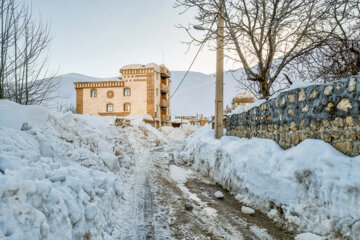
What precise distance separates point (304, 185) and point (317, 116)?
135 centimetres

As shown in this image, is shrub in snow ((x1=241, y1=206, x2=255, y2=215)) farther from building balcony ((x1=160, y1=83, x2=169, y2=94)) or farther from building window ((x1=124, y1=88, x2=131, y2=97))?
building balcony ((x1=160, y1=83, x2=169, y2=94))

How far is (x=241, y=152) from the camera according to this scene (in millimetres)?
6160

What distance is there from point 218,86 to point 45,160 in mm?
7279

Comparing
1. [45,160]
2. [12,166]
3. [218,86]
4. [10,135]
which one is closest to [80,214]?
[12,166]

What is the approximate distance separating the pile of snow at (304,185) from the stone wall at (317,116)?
0.22m

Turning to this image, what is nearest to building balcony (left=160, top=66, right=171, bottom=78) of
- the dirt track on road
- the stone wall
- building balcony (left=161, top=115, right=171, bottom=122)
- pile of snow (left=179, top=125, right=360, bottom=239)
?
building balcony (left=161, top=115, right=171, bottom=122)

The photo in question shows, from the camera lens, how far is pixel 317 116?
4125 mm

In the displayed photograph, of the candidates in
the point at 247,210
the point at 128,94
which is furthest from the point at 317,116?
the point at 128,94

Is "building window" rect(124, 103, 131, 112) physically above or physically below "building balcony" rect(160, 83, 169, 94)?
below

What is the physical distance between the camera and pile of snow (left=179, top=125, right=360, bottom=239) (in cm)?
→ 304

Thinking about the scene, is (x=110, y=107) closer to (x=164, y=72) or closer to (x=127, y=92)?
(x=127, y=92)

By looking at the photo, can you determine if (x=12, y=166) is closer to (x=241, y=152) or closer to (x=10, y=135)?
(x=10, y=135)

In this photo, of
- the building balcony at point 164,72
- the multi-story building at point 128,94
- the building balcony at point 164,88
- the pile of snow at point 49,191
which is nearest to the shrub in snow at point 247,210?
the pile of snow at point 49,191

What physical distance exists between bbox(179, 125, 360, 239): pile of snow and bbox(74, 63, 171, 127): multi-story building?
2854cm
